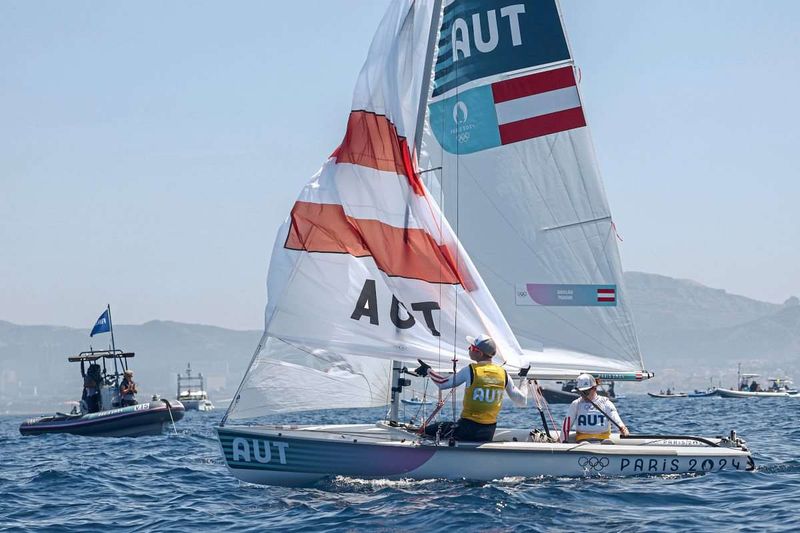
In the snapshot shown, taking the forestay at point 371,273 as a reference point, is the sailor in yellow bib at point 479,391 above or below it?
below

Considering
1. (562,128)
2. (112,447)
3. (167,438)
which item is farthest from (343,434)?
(167,438)

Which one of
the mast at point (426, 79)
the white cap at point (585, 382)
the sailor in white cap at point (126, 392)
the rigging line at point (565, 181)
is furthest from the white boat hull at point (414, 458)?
the sailor in white cap at point (126, 392)

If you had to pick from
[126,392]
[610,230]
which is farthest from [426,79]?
[126,392]

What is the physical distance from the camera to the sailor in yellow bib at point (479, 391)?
1412 cm

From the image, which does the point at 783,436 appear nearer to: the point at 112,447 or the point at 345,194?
the point at 345,194

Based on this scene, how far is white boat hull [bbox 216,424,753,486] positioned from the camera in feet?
46.0

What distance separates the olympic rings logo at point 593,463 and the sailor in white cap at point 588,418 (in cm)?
68

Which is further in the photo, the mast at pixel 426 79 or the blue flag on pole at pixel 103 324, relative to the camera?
the blue flag on pole at pixel 103 324

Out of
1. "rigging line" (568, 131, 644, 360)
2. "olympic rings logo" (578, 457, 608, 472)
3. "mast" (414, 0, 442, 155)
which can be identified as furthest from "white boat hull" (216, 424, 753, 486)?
"mast" (414, 0, 442, 155)

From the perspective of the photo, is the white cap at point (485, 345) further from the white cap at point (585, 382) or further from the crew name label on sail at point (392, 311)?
the white cap at point (585, 382)

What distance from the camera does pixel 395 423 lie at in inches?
601

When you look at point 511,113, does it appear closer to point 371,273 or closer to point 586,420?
point 371,273

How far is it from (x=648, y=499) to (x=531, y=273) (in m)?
4.76

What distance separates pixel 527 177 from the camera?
16.8 m
